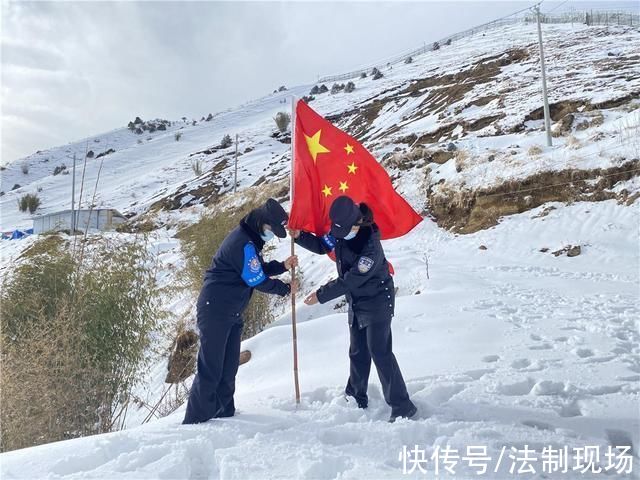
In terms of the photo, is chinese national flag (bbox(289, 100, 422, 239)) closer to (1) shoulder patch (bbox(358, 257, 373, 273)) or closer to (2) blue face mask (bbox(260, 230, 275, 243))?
(2) blue face mask (bbox(260, 230, 275, 243))

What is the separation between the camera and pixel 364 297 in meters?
3.52

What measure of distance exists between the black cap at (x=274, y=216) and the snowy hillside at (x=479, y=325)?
1487 millimetres

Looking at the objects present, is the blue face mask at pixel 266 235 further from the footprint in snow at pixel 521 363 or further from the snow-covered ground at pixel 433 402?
the footprint in snow at pixel 521 363

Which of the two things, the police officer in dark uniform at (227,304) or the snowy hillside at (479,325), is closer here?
the snowy hillside at (479,325)

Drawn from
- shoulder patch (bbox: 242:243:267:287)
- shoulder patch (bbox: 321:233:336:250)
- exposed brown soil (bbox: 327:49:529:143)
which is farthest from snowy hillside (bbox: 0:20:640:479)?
shoulder patch (bbox: 321:233:336:250)

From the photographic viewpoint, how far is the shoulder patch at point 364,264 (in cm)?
337

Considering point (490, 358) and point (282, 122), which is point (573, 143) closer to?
point (490, 358)

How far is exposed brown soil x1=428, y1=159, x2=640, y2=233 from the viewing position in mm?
12070

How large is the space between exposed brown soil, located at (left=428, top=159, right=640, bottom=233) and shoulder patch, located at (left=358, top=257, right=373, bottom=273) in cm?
1043

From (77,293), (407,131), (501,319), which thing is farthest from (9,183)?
(501,319)

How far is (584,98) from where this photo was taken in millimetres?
18047

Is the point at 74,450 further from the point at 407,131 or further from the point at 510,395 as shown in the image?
the point at 407,131

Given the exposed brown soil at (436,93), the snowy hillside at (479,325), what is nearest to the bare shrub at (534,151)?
the snowy hillside at (479,325)

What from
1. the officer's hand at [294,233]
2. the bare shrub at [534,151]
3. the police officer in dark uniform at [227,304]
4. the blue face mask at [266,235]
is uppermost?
the bare shrub at [534,151]
